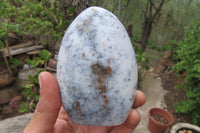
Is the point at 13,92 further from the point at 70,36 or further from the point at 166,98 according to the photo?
the point at 166,98

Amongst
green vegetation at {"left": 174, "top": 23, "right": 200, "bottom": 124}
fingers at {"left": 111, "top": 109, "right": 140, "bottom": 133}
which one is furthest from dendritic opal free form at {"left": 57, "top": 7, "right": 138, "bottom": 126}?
green vegetation at {"left": 174, "top": 23, "right": 200, "bottom": 124}

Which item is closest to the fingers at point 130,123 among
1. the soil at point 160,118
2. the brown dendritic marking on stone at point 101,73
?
the brown dendritic marking on stone at point 101,73

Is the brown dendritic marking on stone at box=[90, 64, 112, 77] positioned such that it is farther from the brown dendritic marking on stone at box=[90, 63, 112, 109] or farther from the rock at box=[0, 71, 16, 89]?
the rock at box=[0, 71, 16, 89]

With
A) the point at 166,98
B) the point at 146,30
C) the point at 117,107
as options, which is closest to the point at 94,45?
the point at 117,107

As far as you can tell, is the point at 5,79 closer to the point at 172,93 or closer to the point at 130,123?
the point at 130,123

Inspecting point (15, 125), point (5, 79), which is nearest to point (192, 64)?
point (15, 125)

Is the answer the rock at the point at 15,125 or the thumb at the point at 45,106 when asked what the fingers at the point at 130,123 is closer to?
the thumb at the point at 45,106
